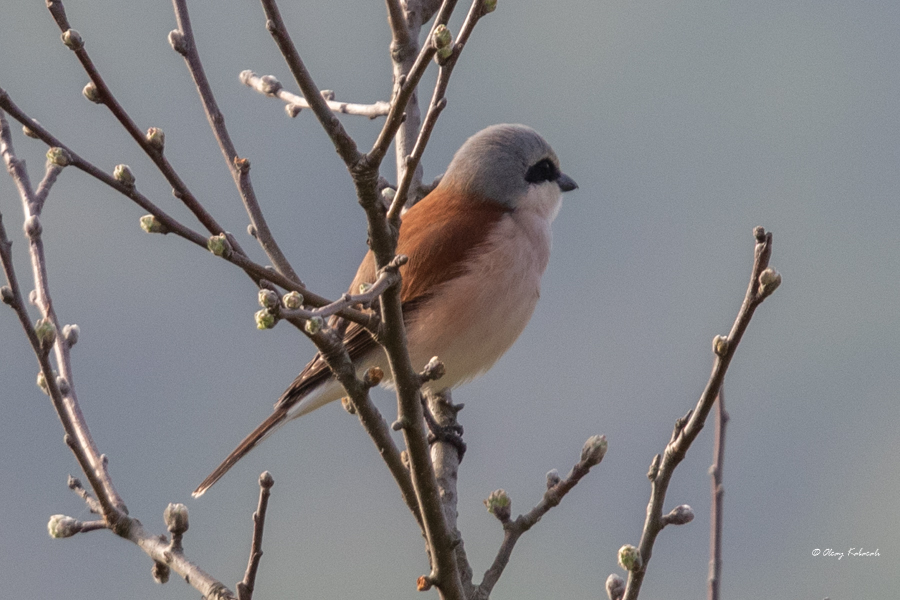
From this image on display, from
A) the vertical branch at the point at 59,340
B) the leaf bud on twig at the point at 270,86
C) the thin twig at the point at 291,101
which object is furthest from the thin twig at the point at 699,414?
the leaf bud on twig at the point at 270,86

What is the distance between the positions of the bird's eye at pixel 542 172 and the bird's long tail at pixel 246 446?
5.11ft

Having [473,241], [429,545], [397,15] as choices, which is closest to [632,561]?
[429,545]

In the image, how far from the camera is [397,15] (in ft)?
6.81

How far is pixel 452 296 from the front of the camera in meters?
3.47

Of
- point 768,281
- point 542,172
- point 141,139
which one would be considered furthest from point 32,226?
point 542,172

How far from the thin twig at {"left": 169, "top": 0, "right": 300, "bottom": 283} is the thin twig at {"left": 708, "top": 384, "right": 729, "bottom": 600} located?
1091 millimetres

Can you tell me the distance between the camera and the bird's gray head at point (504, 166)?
13.3ft

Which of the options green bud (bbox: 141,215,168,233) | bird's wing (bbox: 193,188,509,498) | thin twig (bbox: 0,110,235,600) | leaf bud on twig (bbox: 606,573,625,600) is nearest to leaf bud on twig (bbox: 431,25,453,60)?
green bud (bbox: 141,215,168,233)

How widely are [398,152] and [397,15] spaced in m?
1.50

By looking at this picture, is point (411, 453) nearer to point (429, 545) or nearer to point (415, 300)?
point (429, 545)

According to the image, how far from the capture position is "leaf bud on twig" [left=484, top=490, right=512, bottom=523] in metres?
2.21

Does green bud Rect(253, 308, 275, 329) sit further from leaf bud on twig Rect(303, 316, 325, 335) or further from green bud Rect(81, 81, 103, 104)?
green bud Rect(81, 81, 103, 104)

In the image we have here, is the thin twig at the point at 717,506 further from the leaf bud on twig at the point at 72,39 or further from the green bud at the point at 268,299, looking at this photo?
the leaf bud on twig at the point at 72,39

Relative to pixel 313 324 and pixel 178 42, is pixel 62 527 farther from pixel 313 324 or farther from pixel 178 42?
pixel 178 42
